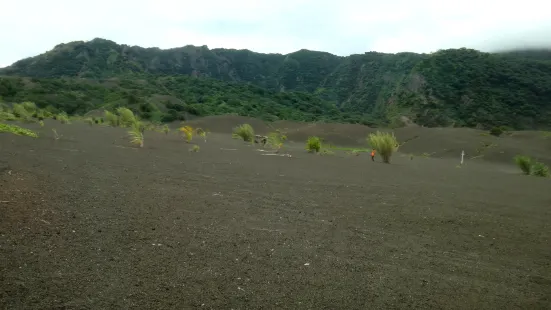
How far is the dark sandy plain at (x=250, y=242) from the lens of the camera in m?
3.12

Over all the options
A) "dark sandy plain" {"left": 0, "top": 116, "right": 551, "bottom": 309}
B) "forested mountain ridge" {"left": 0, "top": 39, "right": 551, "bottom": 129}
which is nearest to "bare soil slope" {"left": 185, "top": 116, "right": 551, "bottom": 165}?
"forested mountain ridge" {"left": 0, "top": 39, "right": 551, "bottom": 129}

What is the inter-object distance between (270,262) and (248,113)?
5516 centimetres

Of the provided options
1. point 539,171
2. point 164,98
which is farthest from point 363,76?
point 539,171

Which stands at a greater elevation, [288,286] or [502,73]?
[502,73]

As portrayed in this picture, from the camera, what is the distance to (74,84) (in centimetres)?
5569

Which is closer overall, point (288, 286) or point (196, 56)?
point (288, 286)

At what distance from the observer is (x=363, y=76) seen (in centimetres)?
9506

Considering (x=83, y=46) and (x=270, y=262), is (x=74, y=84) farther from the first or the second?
(x=270, y=262)

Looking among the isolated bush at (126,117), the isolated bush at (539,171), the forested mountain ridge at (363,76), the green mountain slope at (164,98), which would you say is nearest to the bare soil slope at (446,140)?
the isolated bush at (539,171)

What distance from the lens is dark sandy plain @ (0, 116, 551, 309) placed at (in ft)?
10.2

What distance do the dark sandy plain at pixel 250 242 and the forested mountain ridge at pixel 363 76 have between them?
44075 mm

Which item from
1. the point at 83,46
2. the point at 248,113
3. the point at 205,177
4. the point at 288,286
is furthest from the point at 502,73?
the point at 83,46

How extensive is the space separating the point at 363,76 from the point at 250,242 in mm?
94607

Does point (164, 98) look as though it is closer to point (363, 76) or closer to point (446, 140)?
point (446, 140)
